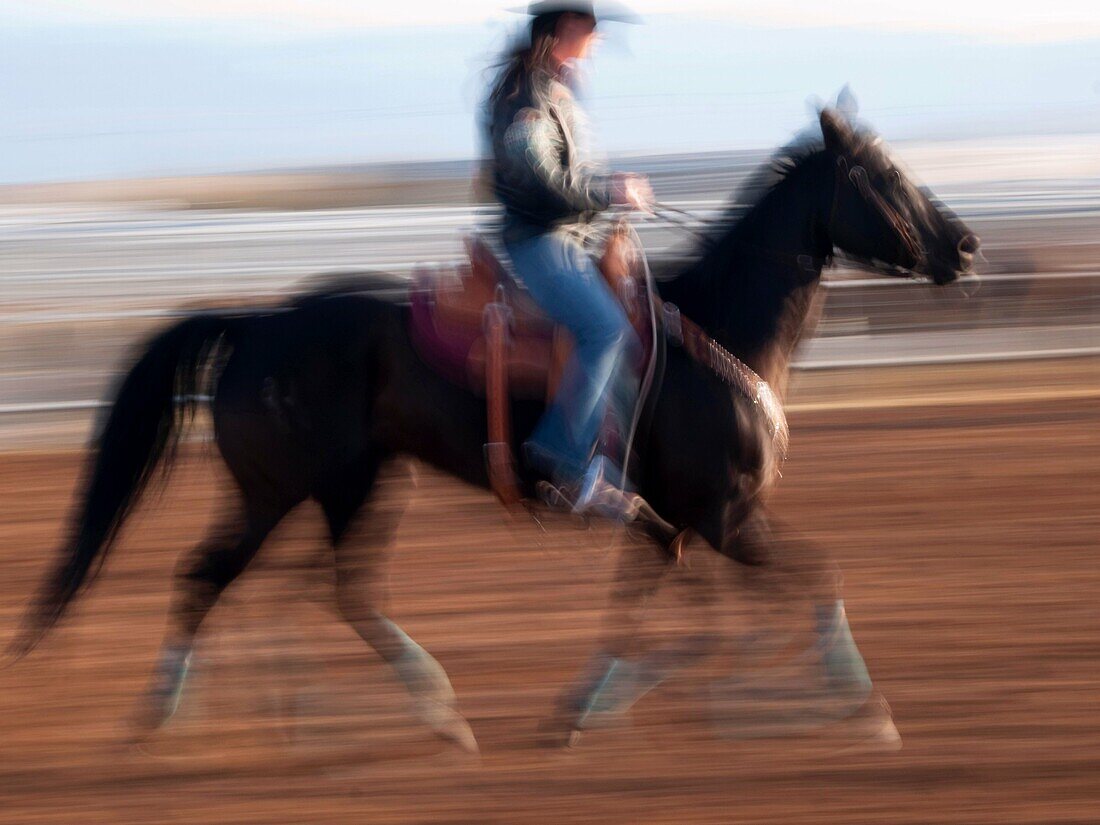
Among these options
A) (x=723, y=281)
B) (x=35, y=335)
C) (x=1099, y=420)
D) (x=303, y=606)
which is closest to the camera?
(x=723, y=281)

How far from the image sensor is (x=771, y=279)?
497cm

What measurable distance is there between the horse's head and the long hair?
36.3 inches

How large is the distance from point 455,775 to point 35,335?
1188 cm

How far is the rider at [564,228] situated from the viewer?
471 centimetres

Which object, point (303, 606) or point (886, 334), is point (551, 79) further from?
point (886, 334)

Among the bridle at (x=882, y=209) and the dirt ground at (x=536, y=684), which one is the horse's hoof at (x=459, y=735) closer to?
the dirt ground at (x=536, y=684)

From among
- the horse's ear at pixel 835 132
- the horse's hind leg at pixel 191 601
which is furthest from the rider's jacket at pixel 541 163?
the horse's hind leg at pixel 191 601

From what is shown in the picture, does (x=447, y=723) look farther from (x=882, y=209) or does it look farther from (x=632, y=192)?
(x=882, y=209)

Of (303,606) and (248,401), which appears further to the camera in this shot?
(303,606)

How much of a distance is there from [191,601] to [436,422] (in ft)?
3.33

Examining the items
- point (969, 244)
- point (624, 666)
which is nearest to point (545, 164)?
point (969, 244)

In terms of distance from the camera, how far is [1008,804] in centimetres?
428

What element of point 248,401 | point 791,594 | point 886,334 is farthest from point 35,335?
point 791,594

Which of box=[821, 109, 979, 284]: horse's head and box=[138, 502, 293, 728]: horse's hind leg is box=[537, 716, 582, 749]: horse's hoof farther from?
box=[821, 109, 979, 284]: horse's head
